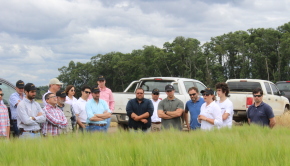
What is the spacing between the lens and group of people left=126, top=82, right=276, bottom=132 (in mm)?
8742

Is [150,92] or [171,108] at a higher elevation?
[150,92]

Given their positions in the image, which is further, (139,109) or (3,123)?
(139,109)

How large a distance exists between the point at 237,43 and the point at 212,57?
7.79 metres

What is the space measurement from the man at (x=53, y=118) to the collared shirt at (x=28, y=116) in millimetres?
146

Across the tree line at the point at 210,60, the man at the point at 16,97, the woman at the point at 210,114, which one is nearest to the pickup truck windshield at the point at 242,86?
the woman at the point at 210,114

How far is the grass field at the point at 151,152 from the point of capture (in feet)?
13.4

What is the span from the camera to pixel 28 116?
8328 mm

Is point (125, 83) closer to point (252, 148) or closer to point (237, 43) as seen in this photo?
point (237, 43)

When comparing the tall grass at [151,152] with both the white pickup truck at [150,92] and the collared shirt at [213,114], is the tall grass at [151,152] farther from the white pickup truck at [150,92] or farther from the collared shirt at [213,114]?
the white pickup truck at [150,92]

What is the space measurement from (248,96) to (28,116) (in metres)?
10.7

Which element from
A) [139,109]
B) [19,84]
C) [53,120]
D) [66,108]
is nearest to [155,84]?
[139,109]

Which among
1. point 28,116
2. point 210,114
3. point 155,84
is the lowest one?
point 210,114

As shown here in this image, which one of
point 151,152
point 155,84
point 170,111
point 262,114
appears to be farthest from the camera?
point 155,84

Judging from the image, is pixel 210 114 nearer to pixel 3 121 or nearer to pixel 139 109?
pixel 139 109
